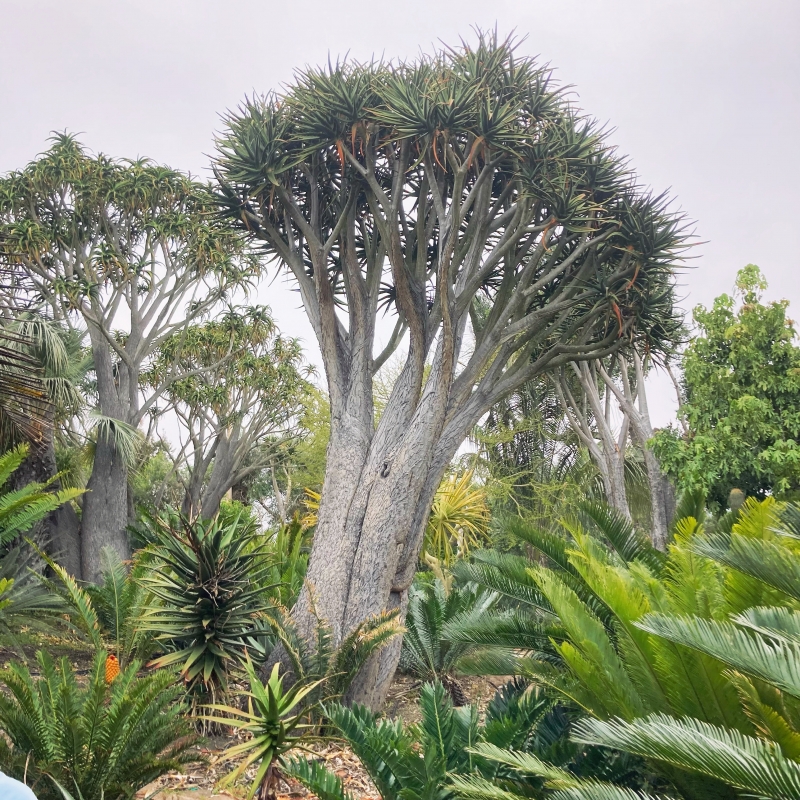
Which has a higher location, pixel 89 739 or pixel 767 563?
pixel 767 563

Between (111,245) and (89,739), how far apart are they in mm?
16099

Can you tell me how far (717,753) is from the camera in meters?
2.81

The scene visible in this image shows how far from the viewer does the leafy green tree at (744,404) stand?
43.3 ft

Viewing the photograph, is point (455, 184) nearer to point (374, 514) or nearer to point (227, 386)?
point (374, 514)

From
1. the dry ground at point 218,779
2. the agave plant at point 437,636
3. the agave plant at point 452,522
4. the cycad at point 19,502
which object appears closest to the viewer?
the dry ground at point 218,779

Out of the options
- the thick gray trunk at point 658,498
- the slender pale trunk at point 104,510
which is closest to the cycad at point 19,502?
the slender pale trunk at point 104,510

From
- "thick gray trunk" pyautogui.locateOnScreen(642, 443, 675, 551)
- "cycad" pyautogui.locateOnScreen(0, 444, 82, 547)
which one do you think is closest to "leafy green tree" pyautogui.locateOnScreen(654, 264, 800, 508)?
"thick gray trunk" pyautogui.locateOnScreen(642, 443, 675, 551)

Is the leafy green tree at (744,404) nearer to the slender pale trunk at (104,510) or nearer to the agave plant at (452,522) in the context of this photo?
the agave plant at (452,522)

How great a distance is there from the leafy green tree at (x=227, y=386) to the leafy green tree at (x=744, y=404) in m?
12.7

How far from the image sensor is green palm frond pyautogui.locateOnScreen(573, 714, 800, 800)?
106 inches

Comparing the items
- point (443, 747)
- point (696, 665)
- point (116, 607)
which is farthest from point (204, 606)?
point (696, 665)

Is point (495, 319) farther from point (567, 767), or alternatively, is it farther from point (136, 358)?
point (136, 358)

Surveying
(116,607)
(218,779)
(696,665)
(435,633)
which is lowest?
(218,779)

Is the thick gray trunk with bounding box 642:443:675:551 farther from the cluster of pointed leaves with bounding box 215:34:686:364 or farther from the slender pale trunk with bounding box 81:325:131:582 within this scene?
the slender pale trunk with bounding box 81:325:131:582
